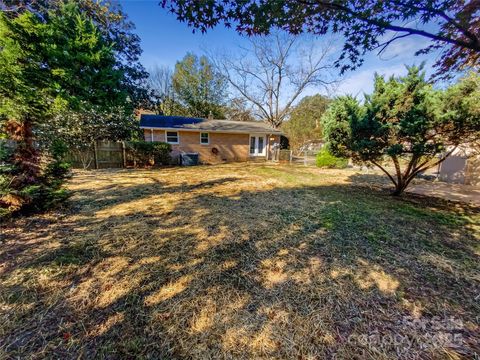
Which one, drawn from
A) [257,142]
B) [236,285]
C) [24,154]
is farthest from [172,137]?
[236,285]

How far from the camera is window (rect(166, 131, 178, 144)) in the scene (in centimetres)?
1410

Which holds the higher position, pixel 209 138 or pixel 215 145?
pixel 209 138

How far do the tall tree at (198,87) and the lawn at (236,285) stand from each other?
902 inches

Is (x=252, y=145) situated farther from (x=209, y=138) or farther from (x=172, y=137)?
(x=172, y=137)

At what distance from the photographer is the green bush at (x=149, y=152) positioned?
11.9 m

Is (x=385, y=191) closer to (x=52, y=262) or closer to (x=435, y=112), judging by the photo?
(x=435, y=112)

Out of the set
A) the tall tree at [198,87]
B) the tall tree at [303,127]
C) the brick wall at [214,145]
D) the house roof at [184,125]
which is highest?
the tall tree at [198,87]

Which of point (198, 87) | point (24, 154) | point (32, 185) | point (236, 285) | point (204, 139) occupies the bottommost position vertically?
point (236, 285)

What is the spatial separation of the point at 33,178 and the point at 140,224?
7.21 ft

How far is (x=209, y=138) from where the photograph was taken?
15242 millimetres

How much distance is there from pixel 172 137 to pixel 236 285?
13365 millimetres

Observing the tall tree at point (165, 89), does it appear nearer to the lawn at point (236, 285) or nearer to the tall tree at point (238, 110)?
the tall tree at point (238, 110)

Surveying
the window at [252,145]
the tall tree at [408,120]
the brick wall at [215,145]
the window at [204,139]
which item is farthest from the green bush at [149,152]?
the tall tree at [408,120]

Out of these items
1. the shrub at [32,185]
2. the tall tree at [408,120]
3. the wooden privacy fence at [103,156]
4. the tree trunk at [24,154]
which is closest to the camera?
the shrub at [32,185]
